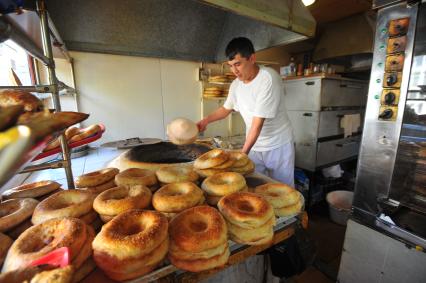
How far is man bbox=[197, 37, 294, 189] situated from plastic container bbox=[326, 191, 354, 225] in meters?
1.34

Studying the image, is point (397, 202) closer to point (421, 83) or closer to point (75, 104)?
point (421, 83)

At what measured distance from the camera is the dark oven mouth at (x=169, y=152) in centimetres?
194

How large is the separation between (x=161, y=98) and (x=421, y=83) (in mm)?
2986

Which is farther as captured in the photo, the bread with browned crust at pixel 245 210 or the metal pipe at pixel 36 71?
the metal pipe at pixel 36 71

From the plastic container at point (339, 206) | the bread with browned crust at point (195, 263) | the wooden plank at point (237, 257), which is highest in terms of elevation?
the bread with browned crust at point (195, 263)

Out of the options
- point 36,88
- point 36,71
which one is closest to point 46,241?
point 36,88

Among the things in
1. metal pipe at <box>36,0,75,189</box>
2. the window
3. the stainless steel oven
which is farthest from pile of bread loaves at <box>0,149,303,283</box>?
the window

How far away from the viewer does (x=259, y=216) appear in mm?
825

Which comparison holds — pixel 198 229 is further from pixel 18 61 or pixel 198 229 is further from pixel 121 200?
pixel 18 61

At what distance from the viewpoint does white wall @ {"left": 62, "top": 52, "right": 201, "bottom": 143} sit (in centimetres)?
277

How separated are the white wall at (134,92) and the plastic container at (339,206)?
8.72 feet

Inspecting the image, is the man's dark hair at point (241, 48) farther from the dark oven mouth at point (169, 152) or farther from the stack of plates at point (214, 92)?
the stack of plates at point (214, 92)

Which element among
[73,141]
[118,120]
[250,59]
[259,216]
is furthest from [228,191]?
[118,120]

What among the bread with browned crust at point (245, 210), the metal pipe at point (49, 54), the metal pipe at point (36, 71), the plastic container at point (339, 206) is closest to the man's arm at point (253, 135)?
the bread with browned crust at point (245, 210)
